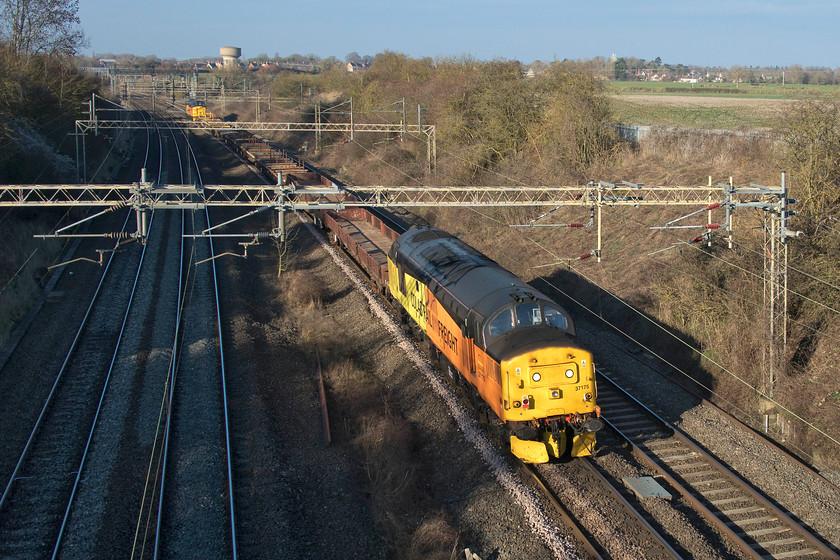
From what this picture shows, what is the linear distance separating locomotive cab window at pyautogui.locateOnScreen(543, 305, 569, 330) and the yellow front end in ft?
2.75

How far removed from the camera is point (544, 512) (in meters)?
11.5

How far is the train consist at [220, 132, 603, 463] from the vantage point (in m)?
12.2

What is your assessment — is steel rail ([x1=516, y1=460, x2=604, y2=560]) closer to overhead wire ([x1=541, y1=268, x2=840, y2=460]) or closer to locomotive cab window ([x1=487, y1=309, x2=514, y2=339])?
locomotive cab window ([x1=487, y1=309, x2=514, y2=339])

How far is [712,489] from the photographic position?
40.4 ft

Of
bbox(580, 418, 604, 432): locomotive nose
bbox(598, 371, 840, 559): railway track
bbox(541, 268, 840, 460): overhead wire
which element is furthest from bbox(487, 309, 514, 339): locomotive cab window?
bbox(541, 268, 840, 460): overhead wire

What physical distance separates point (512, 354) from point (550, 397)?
108 cm

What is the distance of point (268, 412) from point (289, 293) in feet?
30.8

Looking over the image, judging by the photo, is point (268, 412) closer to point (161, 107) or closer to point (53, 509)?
point (53, 509)

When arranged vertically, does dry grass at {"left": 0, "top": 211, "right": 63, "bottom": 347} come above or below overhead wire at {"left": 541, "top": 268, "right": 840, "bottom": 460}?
above

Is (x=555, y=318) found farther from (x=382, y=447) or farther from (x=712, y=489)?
(x=382, y=447)

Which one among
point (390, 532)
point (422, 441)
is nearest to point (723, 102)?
point (422, 441)

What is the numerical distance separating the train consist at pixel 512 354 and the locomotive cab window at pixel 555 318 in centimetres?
2

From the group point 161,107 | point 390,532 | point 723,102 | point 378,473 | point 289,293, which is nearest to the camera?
point 390,532

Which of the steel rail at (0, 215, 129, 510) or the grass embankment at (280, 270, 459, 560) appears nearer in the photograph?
the grass embankment at (280, 270, 459, 560)
